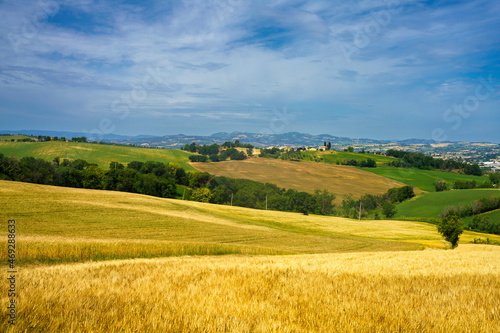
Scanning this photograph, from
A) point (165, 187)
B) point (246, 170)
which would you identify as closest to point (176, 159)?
point (246, 170)

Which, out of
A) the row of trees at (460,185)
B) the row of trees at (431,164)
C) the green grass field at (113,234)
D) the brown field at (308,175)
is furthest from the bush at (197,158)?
the green grass field at (113,234)

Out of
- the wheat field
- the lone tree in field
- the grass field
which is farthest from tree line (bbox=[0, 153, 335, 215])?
the wheat field

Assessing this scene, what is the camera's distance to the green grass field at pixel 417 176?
120 m

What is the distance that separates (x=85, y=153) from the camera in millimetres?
126312

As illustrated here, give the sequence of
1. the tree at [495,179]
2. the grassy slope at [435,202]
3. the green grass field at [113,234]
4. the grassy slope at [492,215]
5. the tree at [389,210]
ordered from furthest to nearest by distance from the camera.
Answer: the tree at [495,179] → the tree at [389,210] → the grassy slope at [435,202] → the grassy slope at [492,215] → the green grass field at [113,234]

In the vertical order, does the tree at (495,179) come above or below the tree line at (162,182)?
above

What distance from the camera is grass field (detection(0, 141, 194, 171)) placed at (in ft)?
370

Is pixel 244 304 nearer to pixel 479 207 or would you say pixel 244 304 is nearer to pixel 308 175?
pixel 479 207

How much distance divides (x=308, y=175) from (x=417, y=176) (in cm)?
4669

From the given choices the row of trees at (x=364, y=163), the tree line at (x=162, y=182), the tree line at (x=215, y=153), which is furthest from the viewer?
the tree line at (x=215, y=153)

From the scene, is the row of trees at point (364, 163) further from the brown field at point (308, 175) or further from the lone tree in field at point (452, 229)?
the lone tree in field at point (452, 229)

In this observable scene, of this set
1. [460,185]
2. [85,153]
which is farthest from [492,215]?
[85,153]

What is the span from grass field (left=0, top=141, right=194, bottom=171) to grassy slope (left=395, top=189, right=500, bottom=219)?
77.7 m

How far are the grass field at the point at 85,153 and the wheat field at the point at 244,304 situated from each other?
11379 centimetres
